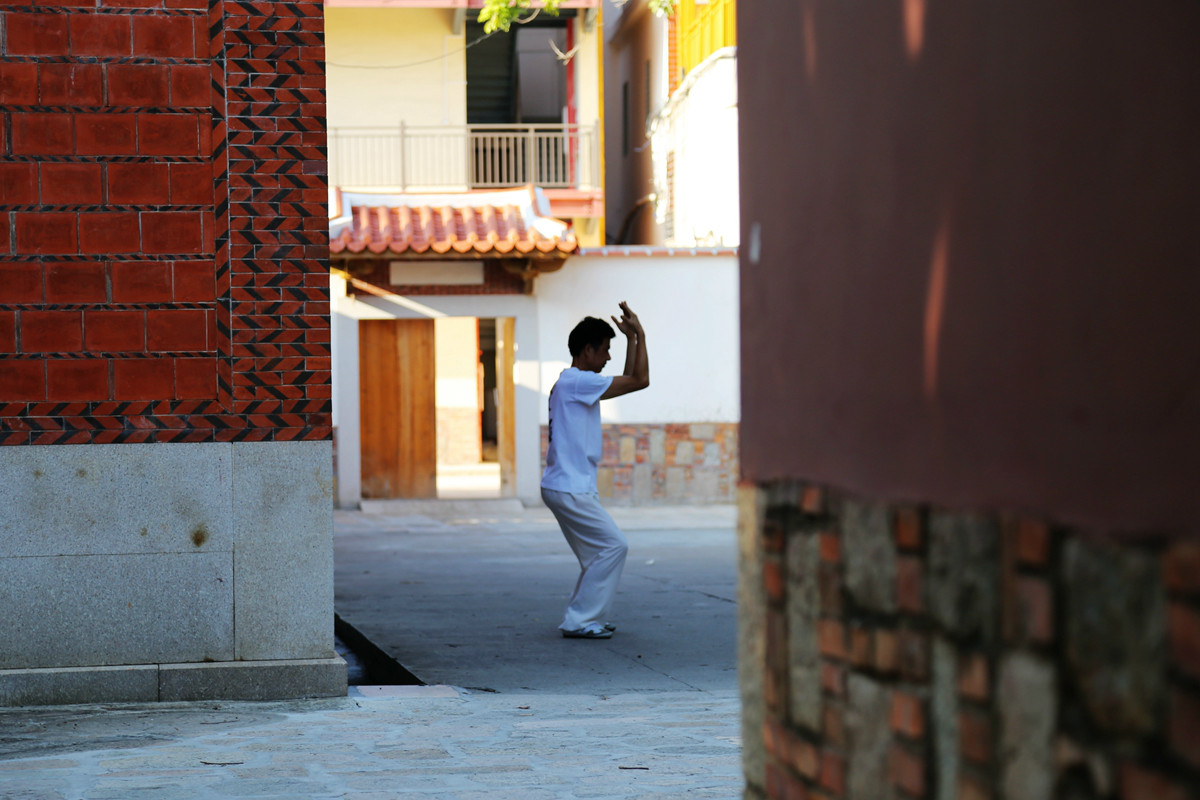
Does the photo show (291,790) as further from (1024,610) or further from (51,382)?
(1024,610)

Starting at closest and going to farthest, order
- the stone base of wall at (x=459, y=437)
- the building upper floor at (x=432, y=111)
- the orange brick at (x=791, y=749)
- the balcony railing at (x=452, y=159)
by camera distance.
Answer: the orange brick at (x=791, y=749)
the balcony railing at (x=452, y=159)
the building upper floor at (x=432, y=111)
the stone base of wall at (x=459, y=437)

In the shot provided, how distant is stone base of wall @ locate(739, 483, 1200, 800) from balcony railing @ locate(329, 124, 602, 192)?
1842cm

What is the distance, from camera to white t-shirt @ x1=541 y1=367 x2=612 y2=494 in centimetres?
866

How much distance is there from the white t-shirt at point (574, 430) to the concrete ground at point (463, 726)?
95 cm

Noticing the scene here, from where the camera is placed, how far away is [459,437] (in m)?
24.8

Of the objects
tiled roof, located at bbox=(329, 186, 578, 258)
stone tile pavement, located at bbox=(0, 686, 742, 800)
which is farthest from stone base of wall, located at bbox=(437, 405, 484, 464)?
stone tile pavement, located at bbox=(0, 686, 742, 800)

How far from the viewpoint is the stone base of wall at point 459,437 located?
81.1 feet

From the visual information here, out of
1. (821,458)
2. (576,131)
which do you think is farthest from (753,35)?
(576,131)

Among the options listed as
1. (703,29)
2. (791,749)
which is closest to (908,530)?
(791,749)

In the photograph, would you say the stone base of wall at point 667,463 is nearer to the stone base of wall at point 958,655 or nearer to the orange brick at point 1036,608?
the stone base of wall at point 958,655

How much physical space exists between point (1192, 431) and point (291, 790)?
3.91 metres

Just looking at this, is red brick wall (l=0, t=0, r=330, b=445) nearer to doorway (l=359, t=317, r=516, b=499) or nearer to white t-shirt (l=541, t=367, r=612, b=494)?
white t-shirt (l=541, t=367, r=612, b=494)

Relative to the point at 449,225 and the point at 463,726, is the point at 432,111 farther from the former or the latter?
the point at 463,726

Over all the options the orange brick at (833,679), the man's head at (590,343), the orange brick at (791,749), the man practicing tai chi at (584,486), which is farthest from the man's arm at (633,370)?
the orange brick at (833,679)
